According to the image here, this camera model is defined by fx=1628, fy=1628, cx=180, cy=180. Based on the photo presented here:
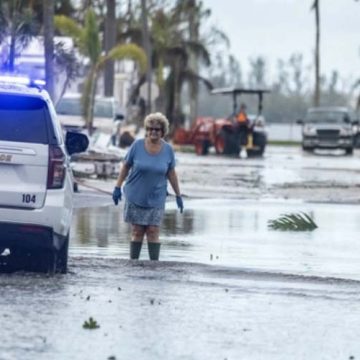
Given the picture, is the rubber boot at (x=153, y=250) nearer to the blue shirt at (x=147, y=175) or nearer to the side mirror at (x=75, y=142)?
Result: the blue shirt at (x=147, y=175)

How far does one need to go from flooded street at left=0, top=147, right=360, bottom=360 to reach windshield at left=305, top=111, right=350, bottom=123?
122ft

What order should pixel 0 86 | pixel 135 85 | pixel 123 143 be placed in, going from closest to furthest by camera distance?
pixel 0 86
pixel 123 143
pixel 135 85

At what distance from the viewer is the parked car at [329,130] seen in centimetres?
5928

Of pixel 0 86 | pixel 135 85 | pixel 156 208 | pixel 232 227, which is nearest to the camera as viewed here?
pixel 0 86

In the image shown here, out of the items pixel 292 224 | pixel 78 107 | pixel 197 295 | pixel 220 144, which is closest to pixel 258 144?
pixel 220 144

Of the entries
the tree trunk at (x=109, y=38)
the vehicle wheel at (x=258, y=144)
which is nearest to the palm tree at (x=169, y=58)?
the tree trunk at (x=109, y=38)

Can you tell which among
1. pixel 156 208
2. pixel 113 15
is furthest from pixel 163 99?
pixel 156 208

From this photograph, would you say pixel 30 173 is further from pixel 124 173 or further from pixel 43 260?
pixel 124 173

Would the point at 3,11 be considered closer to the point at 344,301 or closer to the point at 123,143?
the point at 123,143

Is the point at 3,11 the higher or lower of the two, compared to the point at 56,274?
higher

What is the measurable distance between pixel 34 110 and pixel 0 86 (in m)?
0.37

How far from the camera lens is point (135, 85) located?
68188 mm

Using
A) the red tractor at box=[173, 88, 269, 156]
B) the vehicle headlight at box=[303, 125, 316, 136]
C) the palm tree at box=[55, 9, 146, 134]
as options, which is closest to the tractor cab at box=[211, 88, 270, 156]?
the red tractor at box=[173, 88, 269, 156]

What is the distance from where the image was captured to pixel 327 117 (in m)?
61.3
